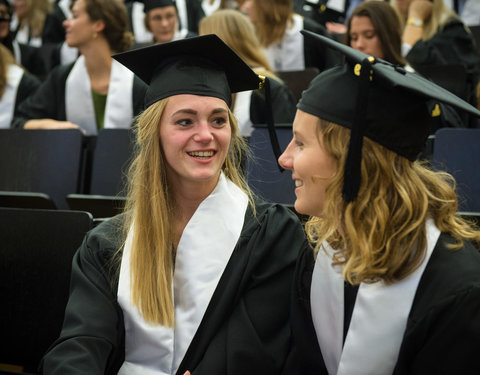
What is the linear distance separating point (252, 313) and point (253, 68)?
2694 millimetres

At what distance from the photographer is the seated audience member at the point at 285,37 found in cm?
573

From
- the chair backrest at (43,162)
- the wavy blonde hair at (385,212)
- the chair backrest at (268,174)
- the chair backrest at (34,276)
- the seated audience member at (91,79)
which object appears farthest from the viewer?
the seated audience member at (91,79)

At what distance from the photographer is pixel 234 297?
2258 mm

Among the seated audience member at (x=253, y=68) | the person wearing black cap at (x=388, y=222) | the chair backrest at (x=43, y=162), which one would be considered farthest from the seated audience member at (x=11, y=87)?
the person wearing black cap at (x=388, y=222)

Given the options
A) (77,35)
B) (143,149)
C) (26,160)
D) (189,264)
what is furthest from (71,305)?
(77,35)

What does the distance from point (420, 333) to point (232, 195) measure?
3.15 feet

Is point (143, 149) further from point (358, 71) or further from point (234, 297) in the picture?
point (358, 71)

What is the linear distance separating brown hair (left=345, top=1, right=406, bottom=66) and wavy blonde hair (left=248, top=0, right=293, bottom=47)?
3.59 ft

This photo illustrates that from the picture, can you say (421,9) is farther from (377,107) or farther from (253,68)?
(377,107)

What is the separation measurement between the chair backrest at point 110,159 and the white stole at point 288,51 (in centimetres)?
246

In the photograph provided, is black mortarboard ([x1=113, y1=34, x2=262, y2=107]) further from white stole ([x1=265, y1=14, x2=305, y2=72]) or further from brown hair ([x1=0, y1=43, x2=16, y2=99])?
white stole ([x1=265, y1=14, x2=305, y2=72])

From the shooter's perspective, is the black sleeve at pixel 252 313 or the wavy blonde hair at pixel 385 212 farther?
the black sleeve at pixel 252 313

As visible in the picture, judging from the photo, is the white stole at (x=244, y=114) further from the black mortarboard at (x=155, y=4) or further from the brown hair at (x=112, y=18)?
the black mortarboard at (x=155, y=4)

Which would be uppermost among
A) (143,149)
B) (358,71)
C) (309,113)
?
(358,71)
